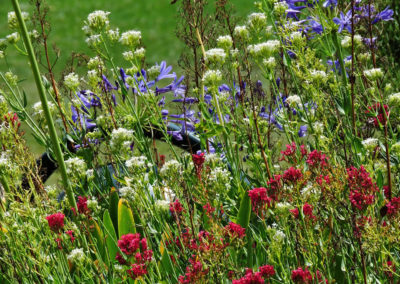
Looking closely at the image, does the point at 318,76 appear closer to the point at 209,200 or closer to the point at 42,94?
the point at 209,200

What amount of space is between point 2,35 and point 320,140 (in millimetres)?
10911

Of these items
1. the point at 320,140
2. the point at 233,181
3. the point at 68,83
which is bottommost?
the point at 233,181

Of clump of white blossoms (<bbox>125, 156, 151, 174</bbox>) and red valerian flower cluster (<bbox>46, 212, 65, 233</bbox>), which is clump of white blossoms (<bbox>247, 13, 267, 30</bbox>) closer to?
clump of white blossoms (<bbox>125, 156, 151, 174</bbox>)

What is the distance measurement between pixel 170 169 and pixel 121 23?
11.1 meters

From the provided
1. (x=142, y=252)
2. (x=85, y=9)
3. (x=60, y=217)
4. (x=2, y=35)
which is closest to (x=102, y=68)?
(x=60, y=217)

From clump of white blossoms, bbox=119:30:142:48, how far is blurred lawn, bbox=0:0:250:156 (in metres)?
7.43

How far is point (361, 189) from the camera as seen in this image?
1441mm

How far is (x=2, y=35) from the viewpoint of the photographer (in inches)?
467

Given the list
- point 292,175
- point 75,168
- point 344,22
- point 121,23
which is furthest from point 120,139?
point 121,23

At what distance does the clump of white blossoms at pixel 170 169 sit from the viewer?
5.32 ft

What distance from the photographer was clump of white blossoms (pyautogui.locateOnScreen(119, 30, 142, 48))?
1.89 metres

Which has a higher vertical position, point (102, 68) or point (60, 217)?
point (102, 68)

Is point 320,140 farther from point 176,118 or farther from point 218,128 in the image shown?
point 176,118

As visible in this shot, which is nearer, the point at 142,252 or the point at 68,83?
the point at 142,252
